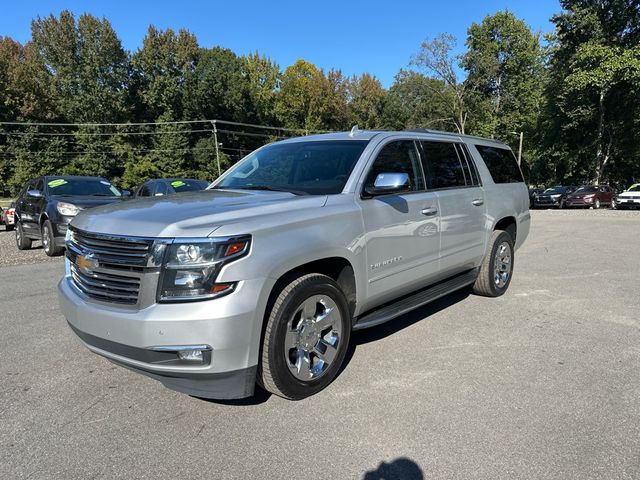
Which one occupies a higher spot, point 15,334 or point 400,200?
point 400,200

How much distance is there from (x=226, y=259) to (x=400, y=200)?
1.84 metres

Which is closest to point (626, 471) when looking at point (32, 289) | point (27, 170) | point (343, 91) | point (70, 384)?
point (70, 384)

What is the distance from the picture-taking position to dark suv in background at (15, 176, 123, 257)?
906 centimetres

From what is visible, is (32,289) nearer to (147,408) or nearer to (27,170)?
(147,408)

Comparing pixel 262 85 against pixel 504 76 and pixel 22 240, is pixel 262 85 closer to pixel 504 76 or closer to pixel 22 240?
pixel 504 76

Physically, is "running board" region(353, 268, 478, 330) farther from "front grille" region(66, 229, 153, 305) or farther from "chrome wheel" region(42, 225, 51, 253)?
"chrome wheel" region(42, 225, 51, 253)

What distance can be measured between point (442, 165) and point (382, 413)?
2.74 m

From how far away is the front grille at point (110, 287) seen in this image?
277 cm

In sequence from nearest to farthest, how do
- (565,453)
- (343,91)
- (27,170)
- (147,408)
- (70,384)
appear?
(565,453)
(147,408)
(70,384)
(27,170)
(343,91)

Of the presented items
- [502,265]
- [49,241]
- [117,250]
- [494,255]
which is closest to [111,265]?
[117,250]

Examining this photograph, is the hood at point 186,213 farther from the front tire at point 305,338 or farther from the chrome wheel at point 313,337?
the chrome wheel at point 313,337

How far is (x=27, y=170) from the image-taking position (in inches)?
1992

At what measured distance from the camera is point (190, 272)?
266cm

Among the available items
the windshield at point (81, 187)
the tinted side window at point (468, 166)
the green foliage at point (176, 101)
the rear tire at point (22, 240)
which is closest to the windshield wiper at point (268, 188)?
the tinted side window at point (468, 166)
